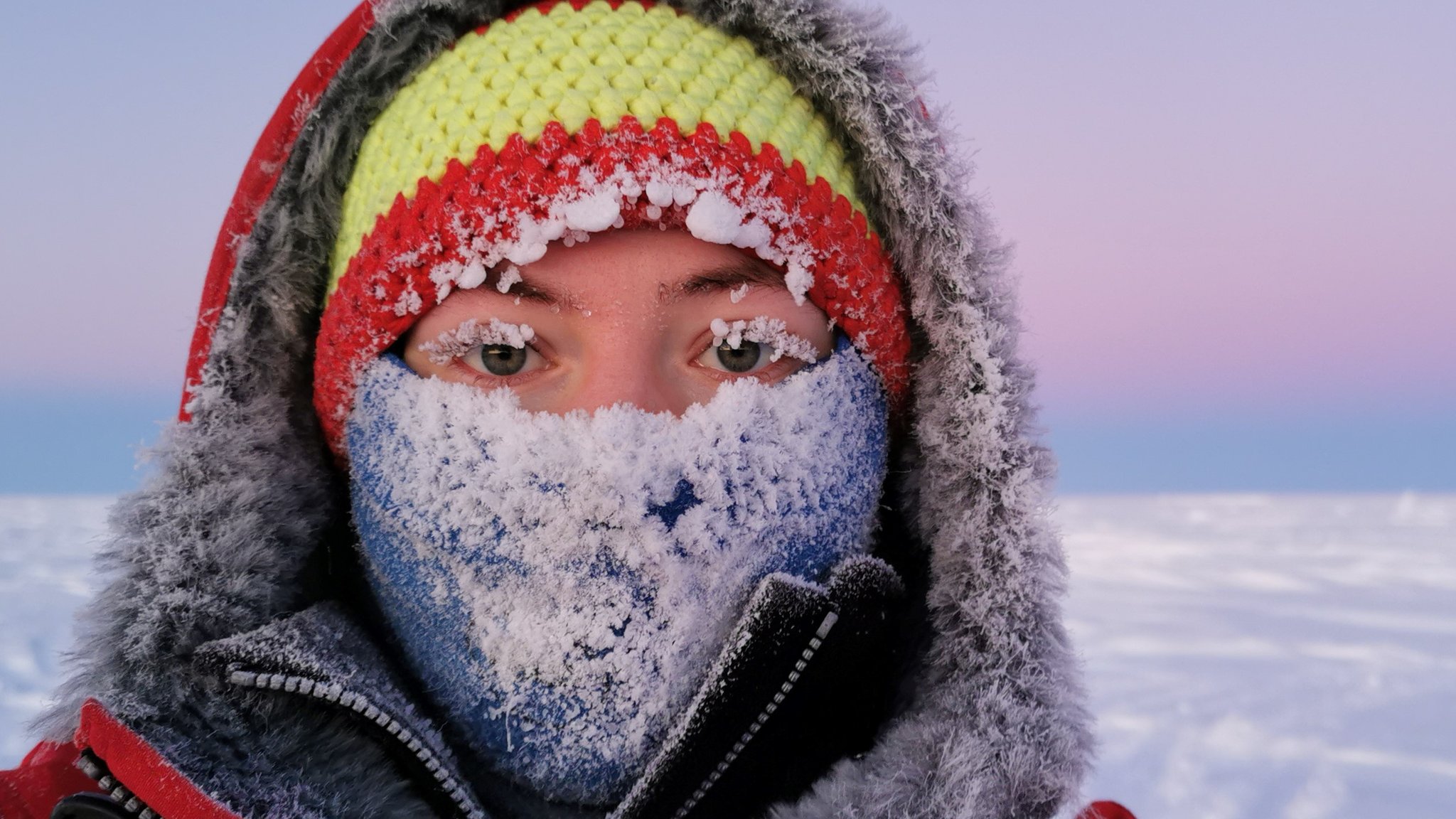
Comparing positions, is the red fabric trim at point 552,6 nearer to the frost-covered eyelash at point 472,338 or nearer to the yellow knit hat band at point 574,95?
the yellow knit hat band at point 574,95

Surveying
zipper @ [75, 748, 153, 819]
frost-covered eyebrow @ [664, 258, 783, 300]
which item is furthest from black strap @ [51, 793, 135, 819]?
frost-covered eyebrow @ [664, 258, 783, 300]

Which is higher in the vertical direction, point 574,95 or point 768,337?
point 574,95

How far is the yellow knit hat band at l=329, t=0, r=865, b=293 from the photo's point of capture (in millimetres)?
1226

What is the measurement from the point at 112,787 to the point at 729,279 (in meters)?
0.96

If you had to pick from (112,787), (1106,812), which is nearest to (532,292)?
(112,787)

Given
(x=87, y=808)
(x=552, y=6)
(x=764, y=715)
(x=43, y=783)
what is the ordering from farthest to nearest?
(x=552, y=6) < (x=764, y=715) < (x=43, y=783) < (x=87, y=808)

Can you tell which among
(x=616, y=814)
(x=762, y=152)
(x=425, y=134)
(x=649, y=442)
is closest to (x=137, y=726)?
(x=616, y=814)

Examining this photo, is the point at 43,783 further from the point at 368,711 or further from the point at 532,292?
the point at 532,292

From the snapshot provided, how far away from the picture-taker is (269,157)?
1.42 meters

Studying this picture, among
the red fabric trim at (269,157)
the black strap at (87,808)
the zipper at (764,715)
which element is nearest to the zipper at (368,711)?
the black strap at (87,808)

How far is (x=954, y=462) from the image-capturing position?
1.38 meters

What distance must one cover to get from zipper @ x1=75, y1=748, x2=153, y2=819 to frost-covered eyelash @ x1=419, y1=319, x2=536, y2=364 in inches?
24.6

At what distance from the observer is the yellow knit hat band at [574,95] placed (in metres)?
1.23

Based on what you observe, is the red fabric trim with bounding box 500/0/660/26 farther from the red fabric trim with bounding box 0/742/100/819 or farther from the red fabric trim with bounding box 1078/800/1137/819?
the red fabric trim with bounding box 1078/800/1137/819
